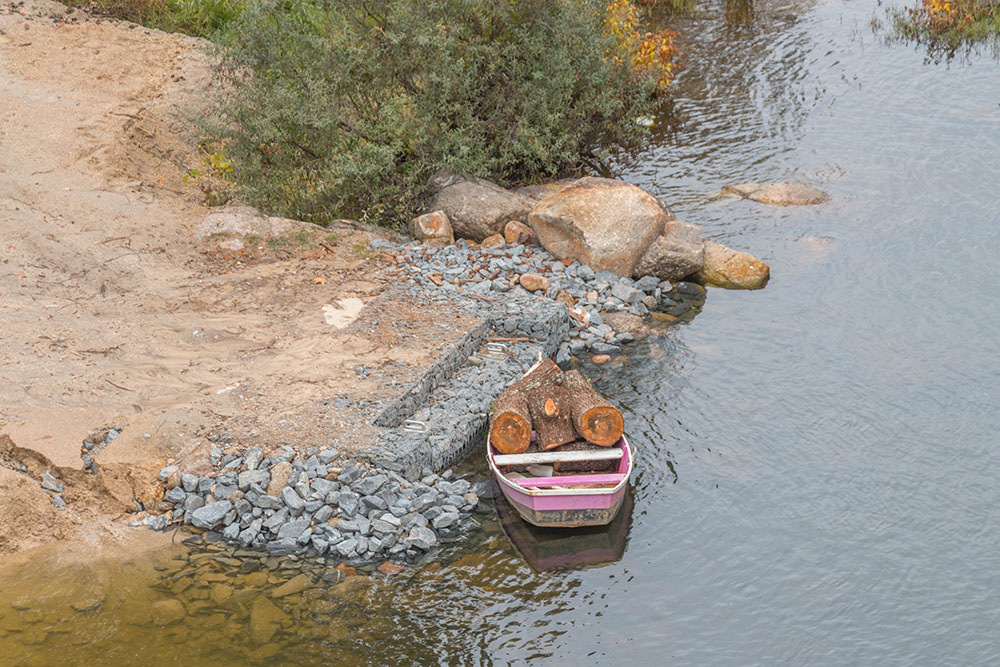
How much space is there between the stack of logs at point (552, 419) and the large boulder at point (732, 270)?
5.41m

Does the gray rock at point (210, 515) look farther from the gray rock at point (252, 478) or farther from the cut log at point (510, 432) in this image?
the cut log at point (510, 432)

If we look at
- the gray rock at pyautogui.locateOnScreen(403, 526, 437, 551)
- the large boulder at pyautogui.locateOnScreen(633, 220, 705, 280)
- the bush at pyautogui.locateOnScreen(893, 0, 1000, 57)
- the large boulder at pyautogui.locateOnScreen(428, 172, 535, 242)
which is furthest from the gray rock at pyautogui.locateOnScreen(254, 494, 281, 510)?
the bush at pyautogui.locateOnScreen(893, 0, 1000, 57)

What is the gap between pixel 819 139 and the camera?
71.8 ft

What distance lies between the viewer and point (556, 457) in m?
12.1

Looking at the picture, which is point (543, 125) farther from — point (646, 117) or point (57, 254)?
point (57, 254)

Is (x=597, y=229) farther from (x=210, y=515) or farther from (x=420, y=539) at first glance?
(x=210, y=515)

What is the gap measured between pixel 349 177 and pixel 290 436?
7172 millimetres

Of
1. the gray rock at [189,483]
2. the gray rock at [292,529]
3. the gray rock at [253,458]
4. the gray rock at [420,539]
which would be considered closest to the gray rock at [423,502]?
the gray rock at [420,539]

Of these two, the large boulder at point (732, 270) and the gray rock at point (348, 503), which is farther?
the large boulder at point (732, 270)

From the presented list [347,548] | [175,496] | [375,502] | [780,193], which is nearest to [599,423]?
[375,502]

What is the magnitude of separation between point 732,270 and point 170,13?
1570 centimetres

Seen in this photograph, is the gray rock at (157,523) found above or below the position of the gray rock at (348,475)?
below

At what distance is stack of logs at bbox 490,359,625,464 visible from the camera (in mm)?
12188

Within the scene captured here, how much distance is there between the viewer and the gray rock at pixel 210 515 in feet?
37.3
